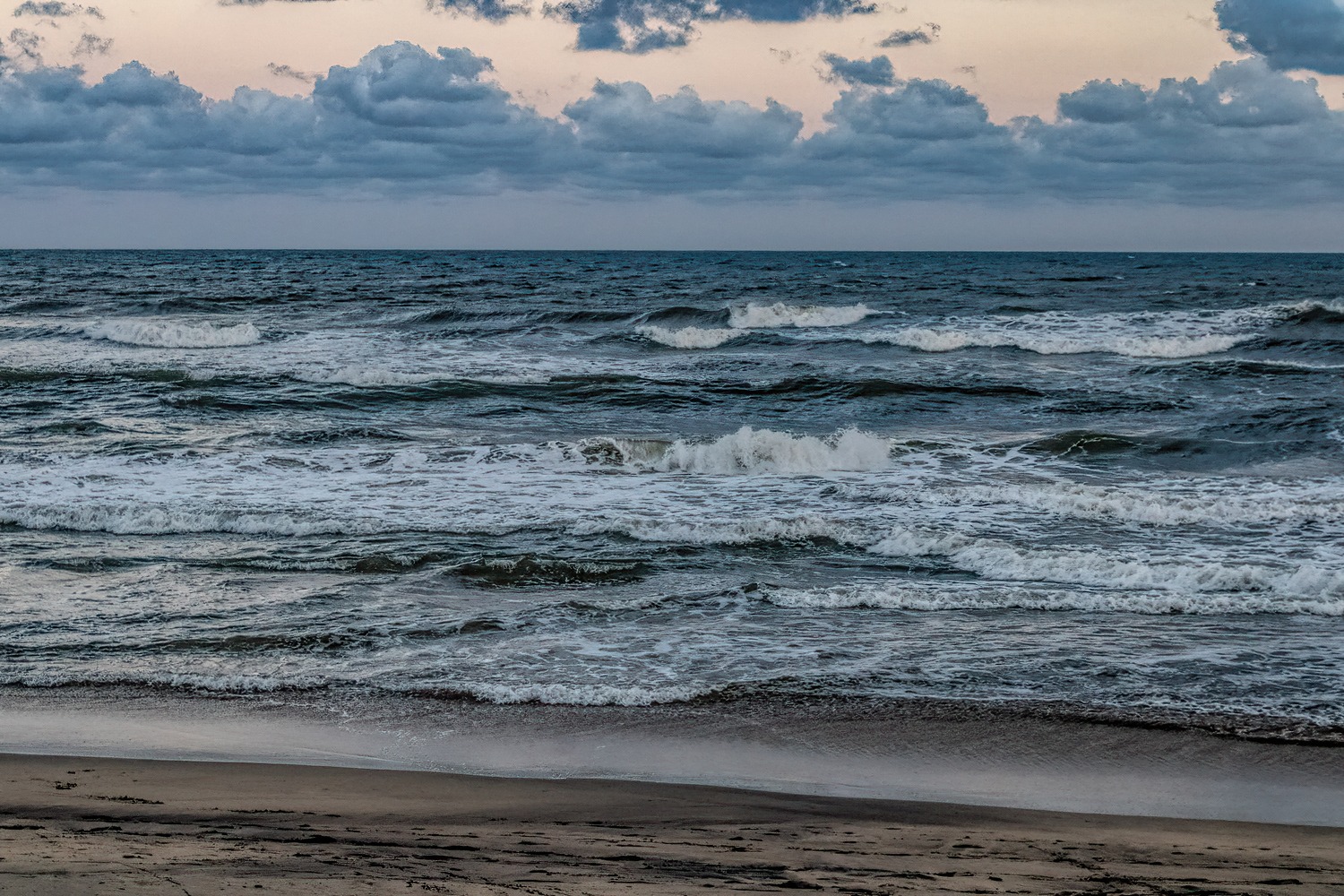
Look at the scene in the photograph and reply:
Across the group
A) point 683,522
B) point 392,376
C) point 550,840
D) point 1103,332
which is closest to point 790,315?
point 1103,332

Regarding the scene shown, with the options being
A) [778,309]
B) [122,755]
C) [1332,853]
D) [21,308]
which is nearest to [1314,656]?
[1332,853]

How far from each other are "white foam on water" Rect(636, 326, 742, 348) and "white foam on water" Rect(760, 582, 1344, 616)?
74.2 feet

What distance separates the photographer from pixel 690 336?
31688 millimetres

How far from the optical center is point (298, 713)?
6102 mm

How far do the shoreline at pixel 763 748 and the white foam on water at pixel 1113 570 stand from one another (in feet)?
10.3

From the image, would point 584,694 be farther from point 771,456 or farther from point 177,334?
point 177,334

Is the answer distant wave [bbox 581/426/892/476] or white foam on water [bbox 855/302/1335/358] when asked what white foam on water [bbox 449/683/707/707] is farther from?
white foam on water [bbox 855/302/1335/358]

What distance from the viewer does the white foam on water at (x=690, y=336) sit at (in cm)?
3098

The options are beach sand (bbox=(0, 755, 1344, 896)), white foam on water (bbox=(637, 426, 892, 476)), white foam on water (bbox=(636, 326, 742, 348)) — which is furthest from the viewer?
white foam on water (bbox=(636, 326, 742, 348))

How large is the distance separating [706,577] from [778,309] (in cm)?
2975

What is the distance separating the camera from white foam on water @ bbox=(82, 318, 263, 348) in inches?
1185

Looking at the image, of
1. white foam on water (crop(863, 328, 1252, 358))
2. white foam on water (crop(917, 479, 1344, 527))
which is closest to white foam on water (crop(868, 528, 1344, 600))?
white foam on water (crop(917, 479, 1344, 527))

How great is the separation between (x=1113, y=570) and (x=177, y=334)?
28.9m

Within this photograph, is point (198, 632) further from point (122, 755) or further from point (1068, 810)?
point (1068, 810)
